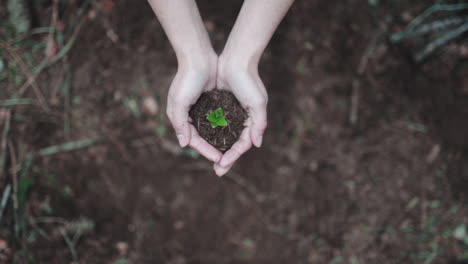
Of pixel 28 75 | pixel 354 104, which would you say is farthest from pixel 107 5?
pixel 354 104

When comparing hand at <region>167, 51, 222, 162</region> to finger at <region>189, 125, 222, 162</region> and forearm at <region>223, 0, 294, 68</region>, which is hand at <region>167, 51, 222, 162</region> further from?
forearm at <region>223, 0, 294, 68</region>

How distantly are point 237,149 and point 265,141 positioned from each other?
887 mm

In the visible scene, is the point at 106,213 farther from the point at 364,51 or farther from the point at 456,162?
the point at 456,162

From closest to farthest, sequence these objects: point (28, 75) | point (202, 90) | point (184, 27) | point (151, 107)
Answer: point (184, 27)
point (202, 90)
point (28, 75)
point (151, 107)

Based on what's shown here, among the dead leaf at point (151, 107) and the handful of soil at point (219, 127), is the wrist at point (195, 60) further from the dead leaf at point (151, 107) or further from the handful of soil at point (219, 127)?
the dead leaf at point (151, 107)

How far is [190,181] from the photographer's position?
3.04 m

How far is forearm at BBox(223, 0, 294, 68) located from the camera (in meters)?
2.06

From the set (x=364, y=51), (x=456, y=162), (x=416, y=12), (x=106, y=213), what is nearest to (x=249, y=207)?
(x=106, y=213)

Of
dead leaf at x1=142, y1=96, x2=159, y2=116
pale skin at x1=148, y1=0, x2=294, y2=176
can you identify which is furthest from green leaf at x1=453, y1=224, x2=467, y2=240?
dead leaf at x1=142, y1=96, x2=159, y2=116

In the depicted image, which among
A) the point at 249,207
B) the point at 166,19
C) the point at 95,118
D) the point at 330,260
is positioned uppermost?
the point at 166,19

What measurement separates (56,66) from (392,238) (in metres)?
3.76

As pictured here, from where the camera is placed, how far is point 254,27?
211 cm

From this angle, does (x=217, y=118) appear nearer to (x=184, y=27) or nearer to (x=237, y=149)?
(x=237, y=149)

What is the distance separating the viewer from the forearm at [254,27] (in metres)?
2.06
